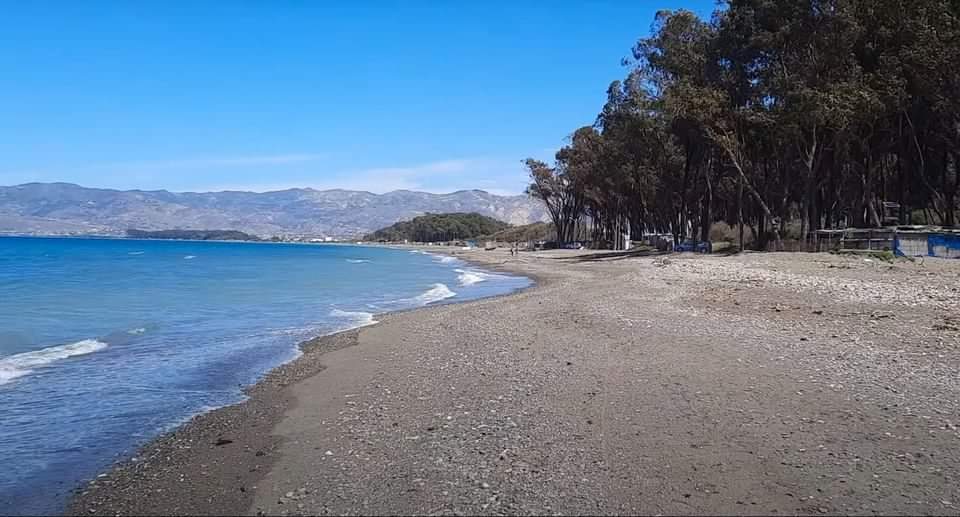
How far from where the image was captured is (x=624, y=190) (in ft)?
212

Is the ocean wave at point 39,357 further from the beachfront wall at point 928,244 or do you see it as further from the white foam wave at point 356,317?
the beachfront wall at point 928,244

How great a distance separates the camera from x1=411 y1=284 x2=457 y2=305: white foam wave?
1064 inches

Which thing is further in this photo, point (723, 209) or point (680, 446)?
point (723, 209)

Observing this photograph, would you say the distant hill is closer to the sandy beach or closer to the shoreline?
the sandy beach

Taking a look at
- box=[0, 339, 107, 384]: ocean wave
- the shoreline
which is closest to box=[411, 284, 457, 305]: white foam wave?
box=[0, 339, 107, 384]: ocean wave

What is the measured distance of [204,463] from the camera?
689 centimetres

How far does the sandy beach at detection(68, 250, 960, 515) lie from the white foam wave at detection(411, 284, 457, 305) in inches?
487

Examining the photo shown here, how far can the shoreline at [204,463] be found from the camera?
5867 mm

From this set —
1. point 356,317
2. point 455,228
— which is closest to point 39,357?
point 356,317

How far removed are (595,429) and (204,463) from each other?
151 inches

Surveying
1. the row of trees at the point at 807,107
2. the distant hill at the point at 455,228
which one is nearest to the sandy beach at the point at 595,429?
the row of trees at the point at 807,107

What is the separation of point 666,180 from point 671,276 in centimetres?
2988

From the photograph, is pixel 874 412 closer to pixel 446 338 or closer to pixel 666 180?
pixel 446 338

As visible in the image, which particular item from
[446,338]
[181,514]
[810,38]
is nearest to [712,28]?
[810,38]
